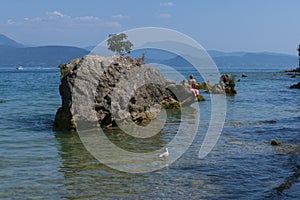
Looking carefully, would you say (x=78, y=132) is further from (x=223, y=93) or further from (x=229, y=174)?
(x=223, y=93)

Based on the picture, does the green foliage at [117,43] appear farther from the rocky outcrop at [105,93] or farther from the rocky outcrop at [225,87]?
the rocky outcrop at [105,93]

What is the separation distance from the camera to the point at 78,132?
18.6 metres

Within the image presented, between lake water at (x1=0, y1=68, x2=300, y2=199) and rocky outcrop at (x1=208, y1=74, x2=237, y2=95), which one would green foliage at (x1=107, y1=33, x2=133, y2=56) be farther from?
lake water at (x1=0, y1=68, x2=300, y2=199)

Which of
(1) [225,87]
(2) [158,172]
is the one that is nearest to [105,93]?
(2) [158,172]

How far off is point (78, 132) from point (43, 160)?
526cm

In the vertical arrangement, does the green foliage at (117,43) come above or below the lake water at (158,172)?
above

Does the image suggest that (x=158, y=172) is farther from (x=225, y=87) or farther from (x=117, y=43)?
(x=117, y=43)

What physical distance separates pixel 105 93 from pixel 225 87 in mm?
30248

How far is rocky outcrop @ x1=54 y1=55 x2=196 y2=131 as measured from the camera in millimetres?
19375

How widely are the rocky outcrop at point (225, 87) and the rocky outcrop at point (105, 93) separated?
80.3 ft

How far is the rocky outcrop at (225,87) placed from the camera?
46875mm

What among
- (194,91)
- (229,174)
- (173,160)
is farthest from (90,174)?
(194,91)

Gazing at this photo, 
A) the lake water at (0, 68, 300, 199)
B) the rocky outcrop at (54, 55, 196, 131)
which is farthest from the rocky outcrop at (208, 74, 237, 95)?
the lake water at (0, 68, 300, 199)

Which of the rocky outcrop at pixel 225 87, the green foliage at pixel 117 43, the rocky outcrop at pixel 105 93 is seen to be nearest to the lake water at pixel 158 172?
the rocky outcrop at pixel 105 93
